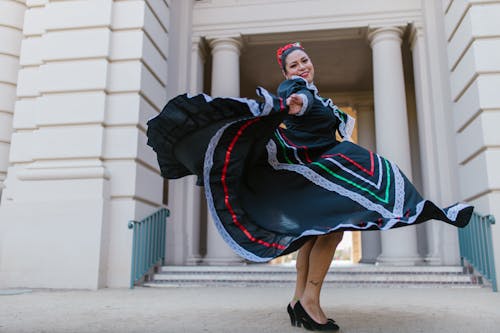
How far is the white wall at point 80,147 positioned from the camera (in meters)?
5.63

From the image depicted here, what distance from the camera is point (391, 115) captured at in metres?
7.76

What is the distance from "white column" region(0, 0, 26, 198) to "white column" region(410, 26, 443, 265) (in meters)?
6.98

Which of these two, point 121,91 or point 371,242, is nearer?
point 121,91

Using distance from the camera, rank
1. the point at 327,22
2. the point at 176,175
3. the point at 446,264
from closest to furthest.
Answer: the point at 176,175
the point at 446,264
the point at 327,22

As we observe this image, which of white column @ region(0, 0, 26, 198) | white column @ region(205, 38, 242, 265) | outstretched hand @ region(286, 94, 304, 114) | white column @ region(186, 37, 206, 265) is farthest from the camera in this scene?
white column @ region(205, 38, 242, 265)

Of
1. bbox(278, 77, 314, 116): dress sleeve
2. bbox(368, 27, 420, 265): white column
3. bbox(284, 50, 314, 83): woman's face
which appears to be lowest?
bbox(278, 77, 314, 116): dress sleeve

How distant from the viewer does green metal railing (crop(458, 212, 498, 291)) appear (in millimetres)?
5141

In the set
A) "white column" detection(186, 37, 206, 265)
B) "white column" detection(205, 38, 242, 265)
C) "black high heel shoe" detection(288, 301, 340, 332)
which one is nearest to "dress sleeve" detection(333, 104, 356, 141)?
"black high heel shoe" detection(288, 301, 340, 332)

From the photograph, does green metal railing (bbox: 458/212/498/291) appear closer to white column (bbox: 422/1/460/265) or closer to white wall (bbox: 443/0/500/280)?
white wall (bbox: 443/0/500/280)

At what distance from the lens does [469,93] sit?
19.8ft

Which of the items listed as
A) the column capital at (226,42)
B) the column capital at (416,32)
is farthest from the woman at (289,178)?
the column capital at (226,42)

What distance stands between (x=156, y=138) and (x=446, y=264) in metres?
5.81

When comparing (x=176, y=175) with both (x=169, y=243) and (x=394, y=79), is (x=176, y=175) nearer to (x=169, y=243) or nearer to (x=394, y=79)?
(x=169, y=243)

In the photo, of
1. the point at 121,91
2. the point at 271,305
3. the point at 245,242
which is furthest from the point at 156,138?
the point at 121,91
